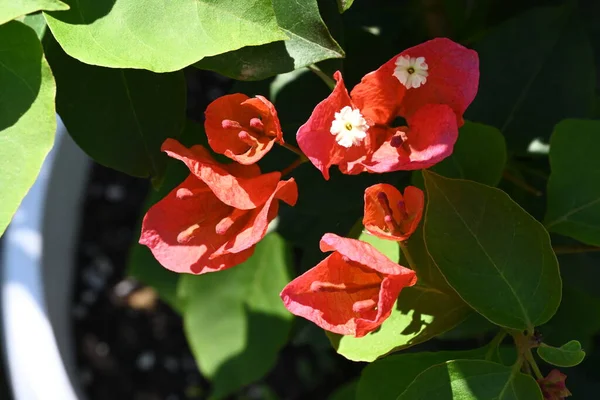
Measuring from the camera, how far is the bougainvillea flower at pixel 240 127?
0.56 m

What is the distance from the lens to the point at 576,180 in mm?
633

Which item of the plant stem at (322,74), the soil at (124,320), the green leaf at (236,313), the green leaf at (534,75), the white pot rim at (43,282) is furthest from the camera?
the soil at (124,320)

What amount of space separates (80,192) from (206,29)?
853 mm

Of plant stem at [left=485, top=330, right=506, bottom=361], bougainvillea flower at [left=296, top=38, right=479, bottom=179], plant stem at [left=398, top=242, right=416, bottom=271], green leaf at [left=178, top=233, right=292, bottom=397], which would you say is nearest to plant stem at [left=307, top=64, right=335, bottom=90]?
bougainvillea flower at [left=296, top=38, right=479, bottom=179]

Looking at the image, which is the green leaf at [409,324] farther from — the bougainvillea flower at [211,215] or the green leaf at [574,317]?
the green leaf at [574,317]

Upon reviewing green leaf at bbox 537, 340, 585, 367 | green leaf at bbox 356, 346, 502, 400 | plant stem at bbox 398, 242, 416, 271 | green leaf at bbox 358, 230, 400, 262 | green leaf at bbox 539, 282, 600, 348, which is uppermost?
plant stem at bbox 398, 242, 416, 271

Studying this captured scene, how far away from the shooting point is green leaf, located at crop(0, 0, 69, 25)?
0.48 meters

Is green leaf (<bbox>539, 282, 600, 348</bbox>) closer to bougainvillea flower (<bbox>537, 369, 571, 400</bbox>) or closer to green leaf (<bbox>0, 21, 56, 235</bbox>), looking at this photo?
bougainvillea flower (<bbox>537, 369, 571, 400</bbox>)

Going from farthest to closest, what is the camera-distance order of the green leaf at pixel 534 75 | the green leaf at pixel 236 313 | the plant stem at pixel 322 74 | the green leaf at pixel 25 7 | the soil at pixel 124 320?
the soil at pixel 124 320, the green leaf at pixel 236 313, the green leaf at pixel 534 75, the plant stem at pixel 322 74, the green leaf at pixel 25 7

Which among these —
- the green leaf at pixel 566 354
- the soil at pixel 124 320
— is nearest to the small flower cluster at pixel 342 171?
the green leaf at pixel 566 354

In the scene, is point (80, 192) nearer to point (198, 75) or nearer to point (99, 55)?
point (198, 75)

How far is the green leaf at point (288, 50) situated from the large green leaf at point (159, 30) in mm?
14

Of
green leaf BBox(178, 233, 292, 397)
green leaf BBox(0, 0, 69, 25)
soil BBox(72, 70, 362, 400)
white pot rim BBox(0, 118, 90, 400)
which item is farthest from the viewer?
soil BBox(72, 70, 362, 400)

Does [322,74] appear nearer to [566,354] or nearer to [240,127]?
[240,127]
